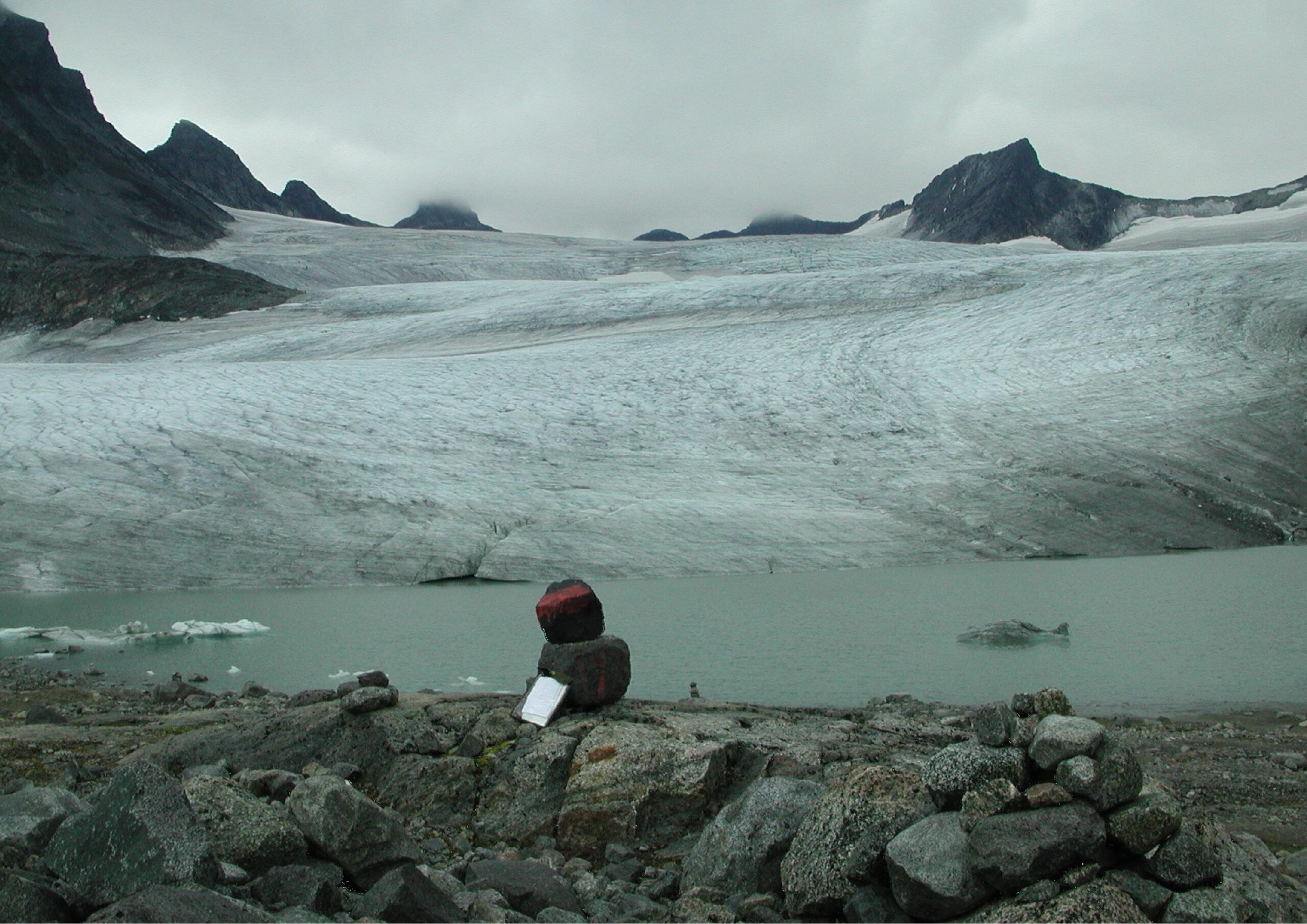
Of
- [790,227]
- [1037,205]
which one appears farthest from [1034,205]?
[790,227]

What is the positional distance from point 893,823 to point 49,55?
62.1 meters

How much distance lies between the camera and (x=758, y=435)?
19.1 m

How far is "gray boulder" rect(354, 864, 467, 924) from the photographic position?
129 inches

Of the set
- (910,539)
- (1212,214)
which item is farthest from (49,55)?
(1212,214)

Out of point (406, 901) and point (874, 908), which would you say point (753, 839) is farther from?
point (406, 901)

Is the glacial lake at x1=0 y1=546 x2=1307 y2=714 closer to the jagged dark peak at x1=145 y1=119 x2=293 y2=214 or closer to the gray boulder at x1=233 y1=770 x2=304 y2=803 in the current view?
the gray boulder at x1=233 y1=770 x2=304 y2=803

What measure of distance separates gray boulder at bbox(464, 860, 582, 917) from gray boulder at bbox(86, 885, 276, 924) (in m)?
0.96

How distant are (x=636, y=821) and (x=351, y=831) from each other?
1307 mm

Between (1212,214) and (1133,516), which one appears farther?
(1212,214)

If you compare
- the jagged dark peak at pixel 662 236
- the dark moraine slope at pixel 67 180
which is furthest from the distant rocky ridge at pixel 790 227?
the dark moraine slope at pixel 67 180

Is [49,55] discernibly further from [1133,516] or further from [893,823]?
[893,823]

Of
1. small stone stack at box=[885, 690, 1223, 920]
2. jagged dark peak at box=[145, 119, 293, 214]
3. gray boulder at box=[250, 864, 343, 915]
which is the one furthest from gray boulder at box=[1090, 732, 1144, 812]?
jagged dark peak at box=[145, 119, 293, 214]

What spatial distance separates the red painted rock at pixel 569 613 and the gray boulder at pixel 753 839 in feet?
5.36

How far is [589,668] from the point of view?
17.7 feet
